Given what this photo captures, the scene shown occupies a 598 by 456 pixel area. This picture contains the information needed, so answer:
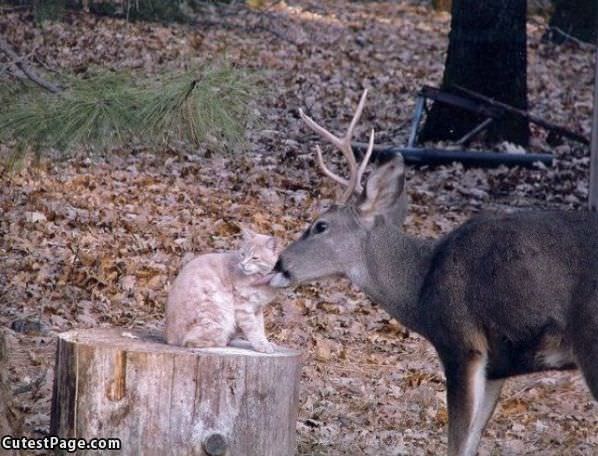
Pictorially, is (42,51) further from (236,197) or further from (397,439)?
(397,439)

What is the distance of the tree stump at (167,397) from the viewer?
549 cm

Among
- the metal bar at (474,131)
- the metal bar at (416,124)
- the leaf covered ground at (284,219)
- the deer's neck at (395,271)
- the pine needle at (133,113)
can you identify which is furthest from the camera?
the metal bar at (474,131)

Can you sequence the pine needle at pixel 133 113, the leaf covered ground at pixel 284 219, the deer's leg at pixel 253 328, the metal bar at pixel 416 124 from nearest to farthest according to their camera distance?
the deer's leg at pixel 253 328 < the pine needle at pixel 133 113 < the leaf covered ground at pixel 284 219 < the metal bar at pixel 416 124

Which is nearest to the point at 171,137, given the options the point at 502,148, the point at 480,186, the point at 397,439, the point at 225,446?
the point at 225,446

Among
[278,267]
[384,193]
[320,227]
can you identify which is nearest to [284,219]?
[320,227]

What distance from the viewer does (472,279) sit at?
612 cm

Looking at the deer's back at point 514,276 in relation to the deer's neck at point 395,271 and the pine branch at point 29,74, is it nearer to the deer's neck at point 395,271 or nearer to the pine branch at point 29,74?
the deer's neck at point 395,271

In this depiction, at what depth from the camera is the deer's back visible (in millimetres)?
5879

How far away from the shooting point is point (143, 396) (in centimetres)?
550

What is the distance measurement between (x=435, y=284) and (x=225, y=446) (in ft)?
4.81

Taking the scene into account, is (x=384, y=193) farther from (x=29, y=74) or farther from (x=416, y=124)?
(x=416, y=124)

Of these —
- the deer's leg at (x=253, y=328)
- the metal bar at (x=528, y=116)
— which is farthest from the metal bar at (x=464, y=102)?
the deer's leg at (x=253, y=328)

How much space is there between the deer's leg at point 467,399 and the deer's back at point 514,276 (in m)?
0.14

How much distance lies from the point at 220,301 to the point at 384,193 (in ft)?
4.12
